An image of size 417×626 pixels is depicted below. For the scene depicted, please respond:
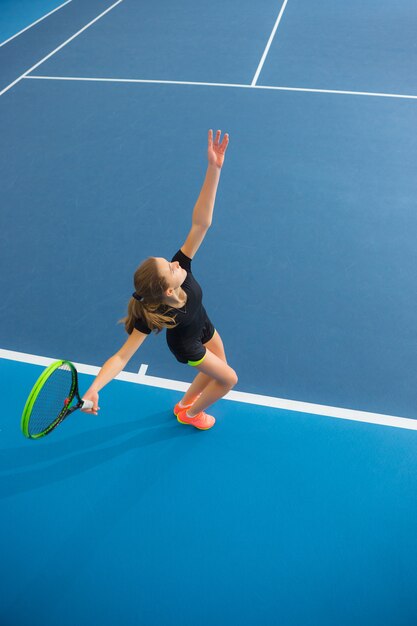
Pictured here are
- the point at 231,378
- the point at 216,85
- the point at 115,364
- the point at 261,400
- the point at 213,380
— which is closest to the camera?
the point at 115,364

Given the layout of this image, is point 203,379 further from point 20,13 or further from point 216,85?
point 20,13

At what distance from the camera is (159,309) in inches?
92.4

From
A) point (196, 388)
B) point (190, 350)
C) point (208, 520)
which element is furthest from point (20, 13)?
point (208, 520)

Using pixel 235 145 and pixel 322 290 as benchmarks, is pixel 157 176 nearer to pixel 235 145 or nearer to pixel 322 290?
pixel 235 145

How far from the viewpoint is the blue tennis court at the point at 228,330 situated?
2.76m

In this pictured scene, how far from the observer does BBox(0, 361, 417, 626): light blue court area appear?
2650 millimetres

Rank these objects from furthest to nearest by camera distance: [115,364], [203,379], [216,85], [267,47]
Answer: [267,47]
[216,85]
[203,379]
[115,364]

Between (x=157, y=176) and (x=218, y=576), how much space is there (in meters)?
4.01

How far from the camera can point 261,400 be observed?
3494 millimetres

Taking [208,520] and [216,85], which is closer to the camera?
[208,520]

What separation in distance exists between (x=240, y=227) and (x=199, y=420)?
2.14 metres

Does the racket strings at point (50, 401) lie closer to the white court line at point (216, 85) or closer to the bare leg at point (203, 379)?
the bare leg at point (203, 379)

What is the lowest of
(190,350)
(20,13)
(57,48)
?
(190,350)

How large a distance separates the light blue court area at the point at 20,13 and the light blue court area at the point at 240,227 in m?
2.57
